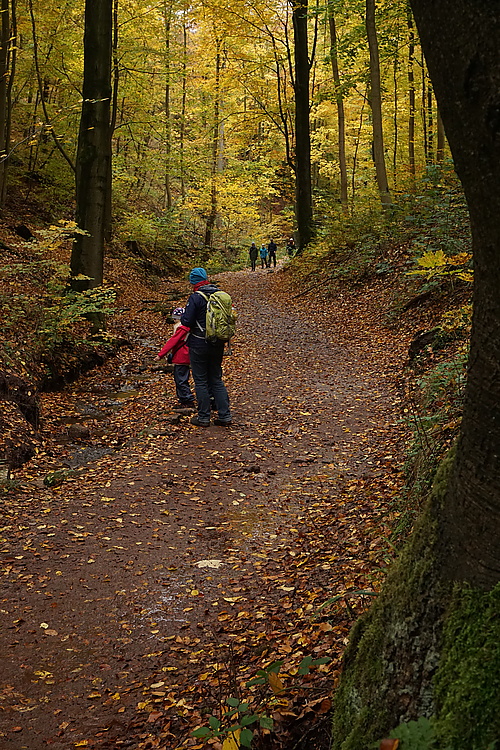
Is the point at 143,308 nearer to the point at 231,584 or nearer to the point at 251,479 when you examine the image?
the point at 251,479

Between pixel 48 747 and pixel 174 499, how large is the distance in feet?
10.8

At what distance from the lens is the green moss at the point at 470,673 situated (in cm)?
151

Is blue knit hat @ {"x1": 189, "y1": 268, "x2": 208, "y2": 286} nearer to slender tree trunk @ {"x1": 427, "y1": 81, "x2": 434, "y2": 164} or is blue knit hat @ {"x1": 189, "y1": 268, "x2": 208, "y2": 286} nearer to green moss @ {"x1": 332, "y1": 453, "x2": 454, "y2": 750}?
green moss @ {"x1": 332, "y1": 453, "x2": 454, "y2": 750}

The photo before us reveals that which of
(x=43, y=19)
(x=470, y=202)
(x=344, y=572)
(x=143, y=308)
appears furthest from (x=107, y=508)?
(x=43, y=19)

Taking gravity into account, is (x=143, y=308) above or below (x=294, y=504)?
above

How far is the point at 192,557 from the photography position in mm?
5098

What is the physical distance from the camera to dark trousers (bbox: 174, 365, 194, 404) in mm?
9258

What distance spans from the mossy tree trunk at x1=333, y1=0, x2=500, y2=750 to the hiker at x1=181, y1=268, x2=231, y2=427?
6175 millimetres

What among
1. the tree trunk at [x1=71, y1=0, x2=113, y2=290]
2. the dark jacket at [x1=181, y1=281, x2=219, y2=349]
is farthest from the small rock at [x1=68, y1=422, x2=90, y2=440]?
the tree trunk at [x1=71, y1=0, x2=113, y2=290]

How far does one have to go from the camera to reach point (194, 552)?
518 centimetres

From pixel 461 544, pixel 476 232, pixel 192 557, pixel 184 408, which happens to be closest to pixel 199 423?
pixel 184 408

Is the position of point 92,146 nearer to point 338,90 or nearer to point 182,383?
point 182,383

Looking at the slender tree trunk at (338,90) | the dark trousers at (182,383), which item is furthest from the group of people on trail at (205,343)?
the slender tree trunk at (338,90)

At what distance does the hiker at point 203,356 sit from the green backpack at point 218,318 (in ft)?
0.58
